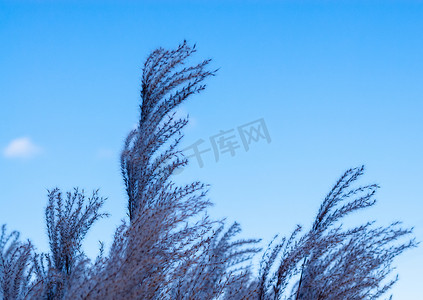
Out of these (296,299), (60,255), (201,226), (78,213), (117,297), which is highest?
(78,213)

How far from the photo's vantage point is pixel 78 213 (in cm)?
348

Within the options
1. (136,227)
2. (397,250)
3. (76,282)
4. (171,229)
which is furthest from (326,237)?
(76,282)

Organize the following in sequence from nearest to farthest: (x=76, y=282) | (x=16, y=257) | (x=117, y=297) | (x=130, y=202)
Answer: (x=117, y=297), (x=76, y=282), (x=130, y=202), (x=16, y=257)

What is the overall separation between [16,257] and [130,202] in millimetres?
1585

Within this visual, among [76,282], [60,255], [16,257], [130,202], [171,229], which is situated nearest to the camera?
[76,282]

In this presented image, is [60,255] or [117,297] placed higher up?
[60,255]

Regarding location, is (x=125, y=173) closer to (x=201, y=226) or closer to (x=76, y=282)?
(x=201, y=226)

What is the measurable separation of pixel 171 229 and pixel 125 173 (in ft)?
2.50

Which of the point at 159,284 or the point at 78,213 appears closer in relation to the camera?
the point at 159,284

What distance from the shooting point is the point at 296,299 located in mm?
3176

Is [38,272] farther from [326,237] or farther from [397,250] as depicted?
[397,250]

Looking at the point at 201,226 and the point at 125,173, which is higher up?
the point at 125,173

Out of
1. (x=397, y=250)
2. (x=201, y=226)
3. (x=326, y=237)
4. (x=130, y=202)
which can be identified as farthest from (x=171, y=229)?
(x=397, y=250)

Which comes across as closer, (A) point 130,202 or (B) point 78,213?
(A) point 130,202
